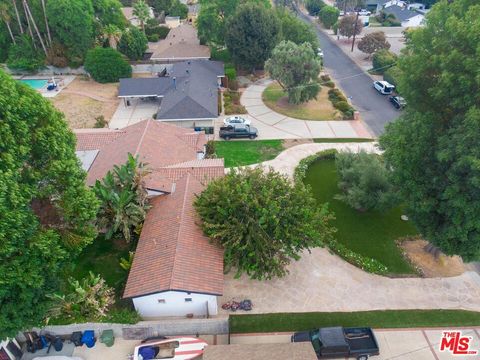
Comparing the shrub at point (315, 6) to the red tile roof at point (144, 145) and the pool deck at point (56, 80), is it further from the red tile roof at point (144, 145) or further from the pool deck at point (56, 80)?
the red tile roof at point (144, 145)

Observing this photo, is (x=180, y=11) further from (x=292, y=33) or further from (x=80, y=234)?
(x=80, y=234)

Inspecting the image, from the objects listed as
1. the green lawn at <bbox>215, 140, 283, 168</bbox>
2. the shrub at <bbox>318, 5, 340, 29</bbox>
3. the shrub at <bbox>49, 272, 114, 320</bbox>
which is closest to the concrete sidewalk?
the shrub at <bbox>49, 272, 114, 320</bbox>

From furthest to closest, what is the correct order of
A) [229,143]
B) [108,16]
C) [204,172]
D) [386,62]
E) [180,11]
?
[180,11] < [108,16] < [386,62] < [229,143] < [204,172]

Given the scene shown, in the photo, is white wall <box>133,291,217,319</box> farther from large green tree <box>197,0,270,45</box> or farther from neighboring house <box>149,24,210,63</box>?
large green tree <box>197,0,270,45</box>

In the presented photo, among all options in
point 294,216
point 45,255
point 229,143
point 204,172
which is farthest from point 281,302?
point 229,143

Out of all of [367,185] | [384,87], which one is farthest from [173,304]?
[384,87]

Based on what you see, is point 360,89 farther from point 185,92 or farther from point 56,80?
point 56,80

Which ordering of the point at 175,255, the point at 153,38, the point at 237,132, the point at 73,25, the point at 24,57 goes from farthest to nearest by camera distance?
the point at 153,38 < the point at 24,57 < the point at 73,25 < the point at 237,132 < the point at 175,255
